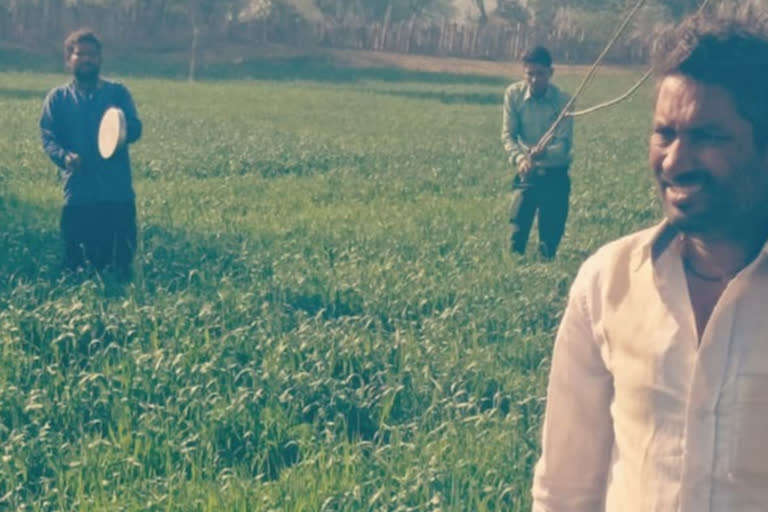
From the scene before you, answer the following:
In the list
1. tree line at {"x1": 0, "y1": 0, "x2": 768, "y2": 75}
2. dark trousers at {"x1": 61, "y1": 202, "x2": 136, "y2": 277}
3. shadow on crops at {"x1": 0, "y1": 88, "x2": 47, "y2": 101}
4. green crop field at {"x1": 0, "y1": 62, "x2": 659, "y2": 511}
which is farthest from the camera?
tree line at {"x1": 0, "y1": 0, "x2": 768, "y2": 75}

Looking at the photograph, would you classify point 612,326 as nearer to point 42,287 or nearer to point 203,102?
point 42,287

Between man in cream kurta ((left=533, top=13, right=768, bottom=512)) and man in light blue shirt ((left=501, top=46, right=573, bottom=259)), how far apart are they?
7.72 metres

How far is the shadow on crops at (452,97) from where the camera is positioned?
51.5 m

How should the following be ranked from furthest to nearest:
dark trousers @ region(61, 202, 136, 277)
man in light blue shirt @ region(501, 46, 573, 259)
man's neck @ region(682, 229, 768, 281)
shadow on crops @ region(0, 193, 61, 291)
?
man in light blue shirt @ region(501, 46, 573, 259) < shadow on crops @ region(0, 193, 61, 291) < dark trousers @ region(61, 202, 136, 277) < man's neck @ region(682, 229, 768, 281)

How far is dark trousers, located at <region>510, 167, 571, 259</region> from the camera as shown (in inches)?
471

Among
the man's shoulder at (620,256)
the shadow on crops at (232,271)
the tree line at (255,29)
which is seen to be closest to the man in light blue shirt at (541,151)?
the shadow on crops at (232,271)

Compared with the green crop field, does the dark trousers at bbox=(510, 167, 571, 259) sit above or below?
above

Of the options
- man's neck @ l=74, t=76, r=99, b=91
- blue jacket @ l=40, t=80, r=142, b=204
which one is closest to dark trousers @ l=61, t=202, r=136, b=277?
blue jacket @ l=40, t=80, r=142, b=204

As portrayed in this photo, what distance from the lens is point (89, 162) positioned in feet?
32.7

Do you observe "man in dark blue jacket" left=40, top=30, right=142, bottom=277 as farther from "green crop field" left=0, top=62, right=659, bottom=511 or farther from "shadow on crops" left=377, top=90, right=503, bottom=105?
"shadow on crops" left=377, top=90, right=503, bottom=105

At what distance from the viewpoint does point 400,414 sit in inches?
287

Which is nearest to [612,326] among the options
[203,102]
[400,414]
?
[400,414]

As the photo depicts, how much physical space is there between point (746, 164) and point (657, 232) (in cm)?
22

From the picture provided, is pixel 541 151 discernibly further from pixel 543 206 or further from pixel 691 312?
pixel 691 312
